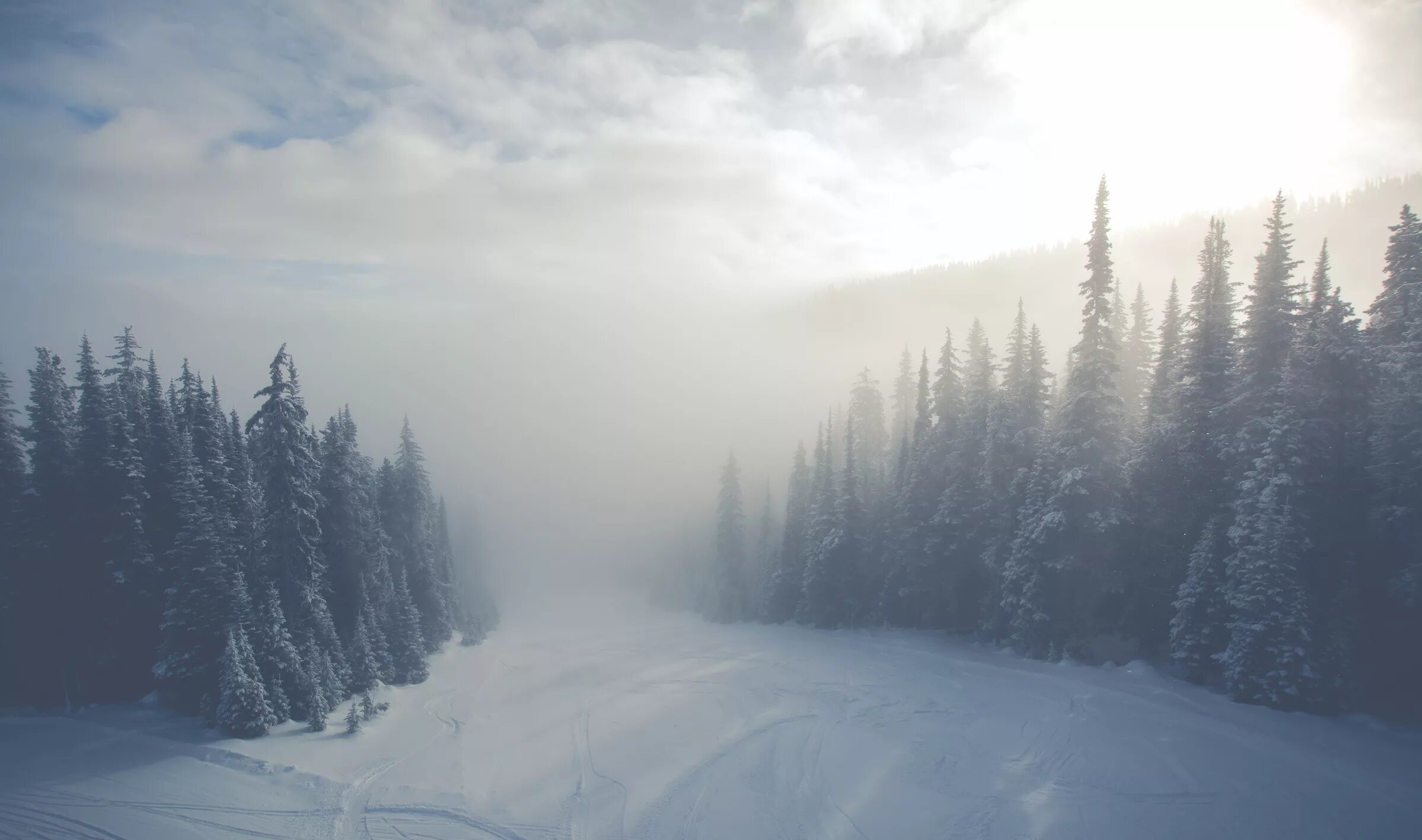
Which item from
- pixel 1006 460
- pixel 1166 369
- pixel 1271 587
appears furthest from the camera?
pixel 1006 460

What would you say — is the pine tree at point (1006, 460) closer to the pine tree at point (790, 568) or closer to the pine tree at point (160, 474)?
the pine tree at point (790, 568)

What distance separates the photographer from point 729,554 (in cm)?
7050

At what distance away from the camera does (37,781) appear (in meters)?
20.5

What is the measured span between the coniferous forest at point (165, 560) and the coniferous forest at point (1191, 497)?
107ft

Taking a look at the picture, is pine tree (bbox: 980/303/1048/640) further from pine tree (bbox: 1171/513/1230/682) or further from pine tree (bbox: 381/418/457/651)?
pine tree (bbox: 381/418/457/651)

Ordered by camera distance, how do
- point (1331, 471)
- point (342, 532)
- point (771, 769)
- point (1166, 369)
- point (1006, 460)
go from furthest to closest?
point (1006, 460), point (1166, 369), point (342, 532), point (1331, 471), point (771, 769)

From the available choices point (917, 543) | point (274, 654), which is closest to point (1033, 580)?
point (917, 543)

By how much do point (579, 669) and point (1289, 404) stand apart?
1437 inches

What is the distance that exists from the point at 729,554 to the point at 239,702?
50.8 m

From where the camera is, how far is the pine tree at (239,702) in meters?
23.4

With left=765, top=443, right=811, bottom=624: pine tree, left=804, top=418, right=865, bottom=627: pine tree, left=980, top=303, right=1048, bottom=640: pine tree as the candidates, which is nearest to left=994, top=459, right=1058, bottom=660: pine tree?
left=980, top=303, right=1048, bottom=640: pine tree

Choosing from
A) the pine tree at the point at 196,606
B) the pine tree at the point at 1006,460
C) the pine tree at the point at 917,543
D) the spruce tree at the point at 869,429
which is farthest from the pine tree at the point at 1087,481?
the pine tree at the point at 196,606

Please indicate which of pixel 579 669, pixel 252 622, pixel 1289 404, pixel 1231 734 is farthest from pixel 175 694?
pixel 1289 404

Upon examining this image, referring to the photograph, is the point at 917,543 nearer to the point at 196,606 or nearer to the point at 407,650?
the point at 407,650
